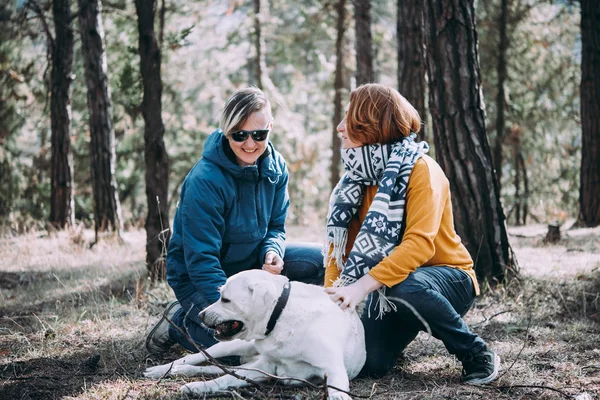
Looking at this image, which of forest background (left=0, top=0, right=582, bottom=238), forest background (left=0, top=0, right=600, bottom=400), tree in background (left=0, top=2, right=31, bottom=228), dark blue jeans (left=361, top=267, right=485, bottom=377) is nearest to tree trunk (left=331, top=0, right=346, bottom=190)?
forest background (left=0, top=0, right=600, bottom=400)

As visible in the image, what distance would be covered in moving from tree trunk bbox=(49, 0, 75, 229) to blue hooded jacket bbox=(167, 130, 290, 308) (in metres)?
8.35

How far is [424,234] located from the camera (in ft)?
10.7

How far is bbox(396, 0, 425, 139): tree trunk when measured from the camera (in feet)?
30.6

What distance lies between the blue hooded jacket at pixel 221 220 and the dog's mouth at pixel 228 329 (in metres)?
0.60

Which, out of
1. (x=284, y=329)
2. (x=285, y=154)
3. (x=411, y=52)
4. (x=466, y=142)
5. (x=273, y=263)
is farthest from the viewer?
(x=285, y=154)

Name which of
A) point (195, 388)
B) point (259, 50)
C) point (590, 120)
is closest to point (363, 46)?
point (590, 120)

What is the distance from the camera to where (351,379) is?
353cm

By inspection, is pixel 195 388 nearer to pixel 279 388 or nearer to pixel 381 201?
pixel 279 388

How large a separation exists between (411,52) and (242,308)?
290 inches

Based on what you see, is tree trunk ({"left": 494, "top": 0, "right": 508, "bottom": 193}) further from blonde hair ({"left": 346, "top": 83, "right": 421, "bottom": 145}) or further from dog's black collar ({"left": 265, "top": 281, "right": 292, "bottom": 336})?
dog's black collar ({"left": 265, "top": 281, "right": 292, "bottom": 336})

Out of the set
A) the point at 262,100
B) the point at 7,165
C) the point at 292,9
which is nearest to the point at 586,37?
the point at 262,100

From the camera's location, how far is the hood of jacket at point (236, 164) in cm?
400

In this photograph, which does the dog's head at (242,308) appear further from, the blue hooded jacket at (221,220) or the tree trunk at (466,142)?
the tree trunk at (466,142)

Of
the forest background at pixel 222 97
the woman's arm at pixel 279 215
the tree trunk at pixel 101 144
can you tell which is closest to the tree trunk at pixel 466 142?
the woman's arm at pixel 279 215
